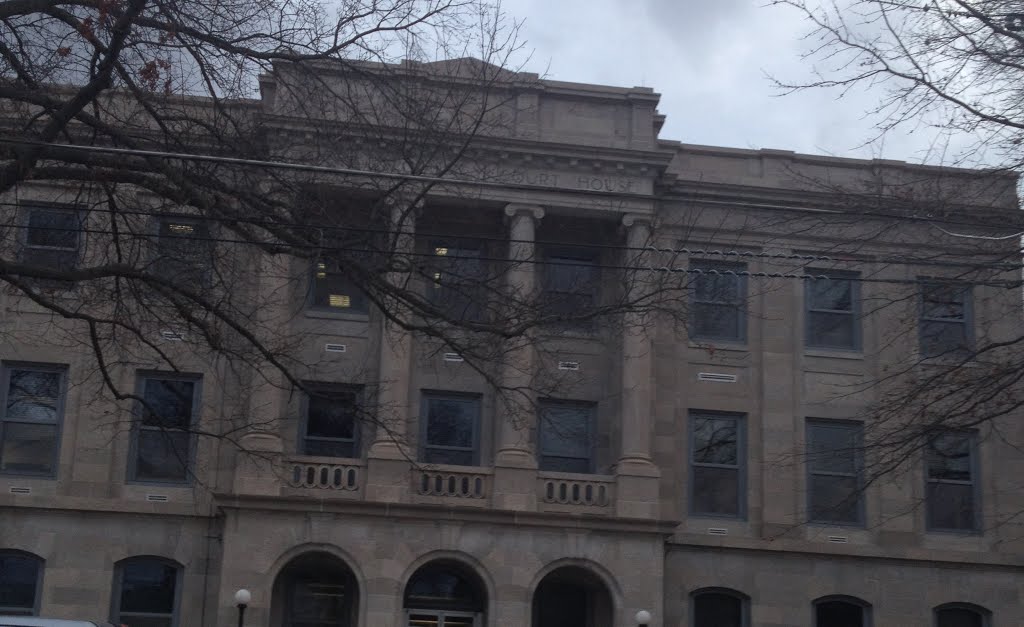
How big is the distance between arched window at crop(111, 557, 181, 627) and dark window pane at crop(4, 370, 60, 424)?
11.8 feet

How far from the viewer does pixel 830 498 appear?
30125 mm

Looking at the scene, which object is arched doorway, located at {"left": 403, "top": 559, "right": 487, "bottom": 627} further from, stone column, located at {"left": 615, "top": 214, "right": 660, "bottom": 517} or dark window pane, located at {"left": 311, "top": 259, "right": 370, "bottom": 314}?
dark window pane, located at {"left": 311, "top": 259, "right": 370, "bottom": 314}

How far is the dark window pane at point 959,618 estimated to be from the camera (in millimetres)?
29844

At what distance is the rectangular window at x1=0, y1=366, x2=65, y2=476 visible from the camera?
2855 centimetres

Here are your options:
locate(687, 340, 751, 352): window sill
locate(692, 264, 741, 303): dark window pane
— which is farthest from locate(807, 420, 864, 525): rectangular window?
locate(692, 264, 741, 303): dark window pane

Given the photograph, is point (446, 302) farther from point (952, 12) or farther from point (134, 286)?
point (952, 12)

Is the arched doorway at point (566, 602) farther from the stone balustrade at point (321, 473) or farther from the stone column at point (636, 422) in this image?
the stone balustrade at point (321, 473)

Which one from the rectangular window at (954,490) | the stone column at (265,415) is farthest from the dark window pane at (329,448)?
the rectangular window at (954,490)

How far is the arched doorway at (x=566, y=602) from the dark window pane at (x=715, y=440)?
3757 mm

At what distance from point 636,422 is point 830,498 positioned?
16.4ft

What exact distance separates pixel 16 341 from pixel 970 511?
69.3ft

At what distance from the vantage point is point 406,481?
90.6 feet

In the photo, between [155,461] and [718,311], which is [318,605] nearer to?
[155,461]

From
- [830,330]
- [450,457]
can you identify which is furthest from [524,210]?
[830,330]
